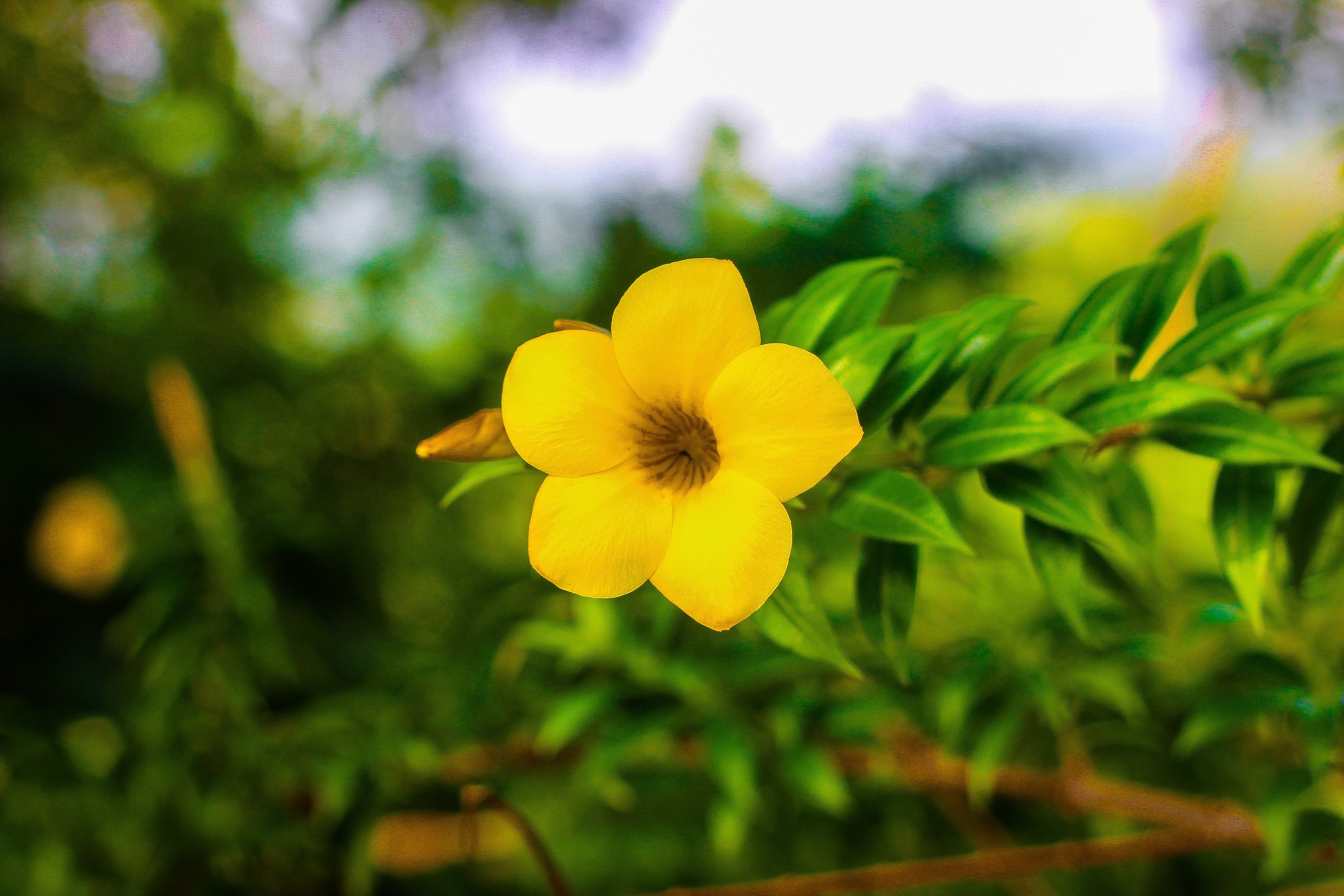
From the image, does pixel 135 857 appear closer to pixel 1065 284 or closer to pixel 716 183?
pixel 716 183

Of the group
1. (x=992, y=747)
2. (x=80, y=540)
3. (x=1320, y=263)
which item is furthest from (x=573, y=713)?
(x=80, y=540)

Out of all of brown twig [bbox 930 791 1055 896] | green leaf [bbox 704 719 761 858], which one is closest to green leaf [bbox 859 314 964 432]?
green leaf [bbox 704 719 761 858]

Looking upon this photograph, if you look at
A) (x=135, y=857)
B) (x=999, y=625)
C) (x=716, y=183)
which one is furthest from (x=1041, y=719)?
(x=716, y=183)

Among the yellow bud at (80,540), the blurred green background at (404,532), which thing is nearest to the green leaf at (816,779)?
the blurred green background at (404,532)

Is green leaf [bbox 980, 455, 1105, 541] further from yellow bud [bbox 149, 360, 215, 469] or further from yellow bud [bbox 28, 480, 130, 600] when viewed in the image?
yellow bud [bbox 28, 480, 130, 600]

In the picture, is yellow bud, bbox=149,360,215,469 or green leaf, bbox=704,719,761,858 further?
yellow bud, bbox=149,360,215,469

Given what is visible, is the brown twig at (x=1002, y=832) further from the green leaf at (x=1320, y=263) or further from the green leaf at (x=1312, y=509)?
the green leaf at (x=1320, y=263)

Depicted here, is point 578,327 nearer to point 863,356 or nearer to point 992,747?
point 863,356
